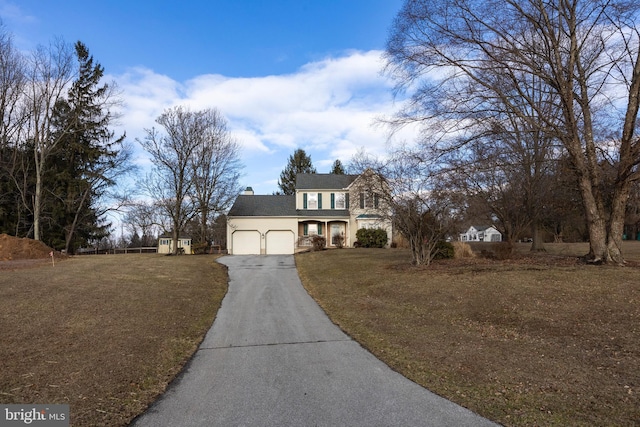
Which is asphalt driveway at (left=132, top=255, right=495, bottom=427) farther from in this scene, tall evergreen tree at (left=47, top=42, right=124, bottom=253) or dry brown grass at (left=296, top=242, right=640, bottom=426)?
tall evergreen tree at (left=47, top=42, right=124, bottom=253)

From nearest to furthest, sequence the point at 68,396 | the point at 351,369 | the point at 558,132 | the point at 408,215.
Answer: the point at 68,396 < the point at 351,369 < the point at 558,132 < the point at 408,215

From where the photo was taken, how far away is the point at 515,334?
23.9 ft

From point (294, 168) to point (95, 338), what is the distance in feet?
183

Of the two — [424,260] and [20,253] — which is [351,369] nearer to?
[424,260]

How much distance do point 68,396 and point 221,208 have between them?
31.5 m

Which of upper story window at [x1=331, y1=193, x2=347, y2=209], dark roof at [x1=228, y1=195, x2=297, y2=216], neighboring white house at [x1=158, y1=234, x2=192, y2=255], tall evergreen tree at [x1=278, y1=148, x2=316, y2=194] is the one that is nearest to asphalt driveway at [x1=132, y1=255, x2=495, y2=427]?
dark roof at [x1=228, y1=195, x2=297, y2=216]

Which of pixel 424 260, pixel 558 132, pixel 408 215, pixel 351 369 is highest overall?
pixel 558 132

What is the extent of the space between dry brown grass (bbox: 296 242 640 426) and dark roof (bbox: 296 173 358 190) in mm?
21594

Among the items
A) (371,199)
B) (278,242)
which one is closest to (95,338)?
(371,199)

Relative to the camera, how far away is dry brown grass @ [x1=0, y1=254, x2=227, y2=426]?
4594 millimetres

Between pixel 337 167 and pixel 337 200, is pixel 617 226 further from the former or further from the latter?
pixel 337 167

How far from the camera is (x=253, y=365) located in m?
6.00

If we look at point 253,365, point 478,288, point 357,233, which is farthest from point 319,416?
point 357,233

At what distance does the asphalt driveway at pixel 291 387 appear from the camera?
4113 mm
